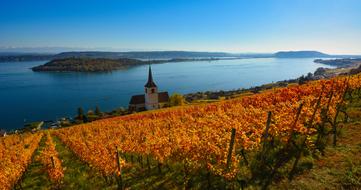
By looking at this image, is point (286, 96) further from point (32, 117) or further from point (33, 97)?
point (33, 97)

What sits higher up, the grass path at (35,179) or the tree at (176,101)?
the grass path at (35,179)

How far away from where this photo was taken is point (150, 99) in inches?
2655

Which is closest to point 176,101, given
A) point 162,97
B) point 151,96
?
point 151,96

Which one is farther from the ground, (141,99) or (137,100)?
(141,99)

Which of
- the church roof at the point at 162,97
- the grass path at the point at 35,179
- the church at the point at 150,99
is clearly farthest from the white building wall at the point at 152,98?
the grass path at the point at 35,179

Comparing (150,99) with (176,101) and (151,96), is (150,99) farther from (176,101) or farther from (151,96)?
(176,101)

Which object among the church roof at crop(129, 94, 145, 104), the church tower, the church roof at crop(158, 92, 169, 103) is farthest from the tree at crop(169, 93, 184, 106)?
the church roof at crop(129, 94, 145, 104)

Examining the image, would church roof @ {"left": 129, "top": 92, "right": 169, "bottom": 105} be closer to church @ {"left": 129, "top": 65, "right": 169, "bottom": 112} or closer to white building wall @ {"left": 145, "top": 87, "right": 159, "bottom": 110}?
church @ {"left": 129, "top": 65, "right": 169, "bottom": 112}

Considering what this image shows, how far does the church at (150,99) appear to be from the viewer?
67000mm

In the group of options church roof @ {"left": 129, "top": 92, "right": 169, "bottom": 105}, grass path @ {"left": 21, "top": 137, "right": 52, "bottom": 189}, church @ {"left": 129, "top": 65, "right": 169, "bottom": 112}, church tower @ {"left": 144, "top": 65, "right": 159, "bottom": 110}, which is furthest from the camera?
church roof @ {"left": 129, "top": 92, "right": 169, "bottom": 105}

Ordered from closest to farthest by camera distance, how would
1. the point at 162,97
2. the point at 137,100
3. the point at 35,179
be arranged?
the point at 35,179 < the point at 137,100 < the point at 162,97

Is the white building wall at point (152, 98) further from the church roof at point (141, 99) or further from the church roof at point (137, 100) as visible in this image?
the church roof at point (137, 100)

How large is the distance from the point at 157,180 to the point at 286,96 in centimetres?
1512

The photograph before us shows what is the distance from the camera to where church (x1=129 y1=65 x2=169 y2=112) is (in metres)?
67.0
